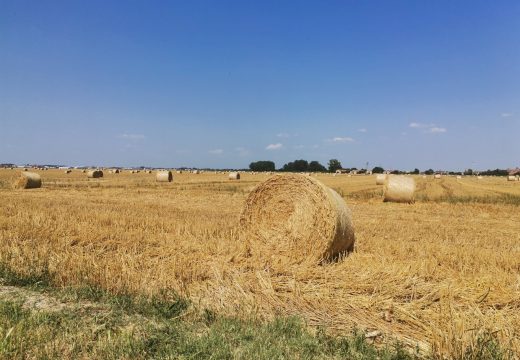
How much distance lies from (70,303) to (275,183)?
5.21 metres

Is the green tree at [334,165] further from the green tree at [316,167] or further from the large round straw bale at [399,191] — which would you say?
the large round straw bale at [399,191]

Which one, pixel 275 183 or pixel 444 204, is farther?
pixel 444 204

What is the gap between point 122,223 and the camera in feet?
34.4

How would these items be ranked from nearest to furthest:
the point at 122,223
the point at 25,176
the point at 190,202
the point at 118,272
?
the point at 118,272, the point at 122,223, the point at 190,202, the point at 25,176

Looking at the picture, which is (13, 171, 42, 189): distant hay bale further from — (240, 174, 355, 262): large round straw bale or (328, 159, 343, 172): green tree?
(328, 159, 343, 172): green tree

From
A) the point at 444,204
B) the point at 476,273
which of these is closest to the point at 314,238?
the point at 476,273

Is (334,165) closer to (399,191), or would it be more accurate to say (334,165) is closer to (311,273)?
(399,191)

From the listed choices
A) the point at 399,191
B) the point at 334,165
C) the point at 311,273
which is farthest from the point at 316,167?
the point at 311,273

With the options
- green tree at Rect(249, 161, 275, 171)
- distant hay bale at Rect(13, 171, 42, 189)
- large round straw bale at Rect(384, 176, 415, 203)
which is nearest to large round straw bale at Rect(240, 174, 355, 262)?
large round straw bale at Rect(384, 176, 415, 203)

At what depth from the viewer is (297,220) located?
857 centimetres

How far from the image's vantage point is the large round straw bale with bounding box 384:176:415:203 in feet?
66.6

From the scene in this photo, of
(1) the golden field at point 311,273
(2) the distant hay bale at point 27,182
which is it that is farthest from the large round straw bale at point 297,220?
(2) the distant hay bale at point 27,182

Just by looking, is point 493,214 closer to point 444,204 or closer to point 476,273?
point 444,204

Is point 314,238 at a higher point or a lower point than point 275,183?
lower
